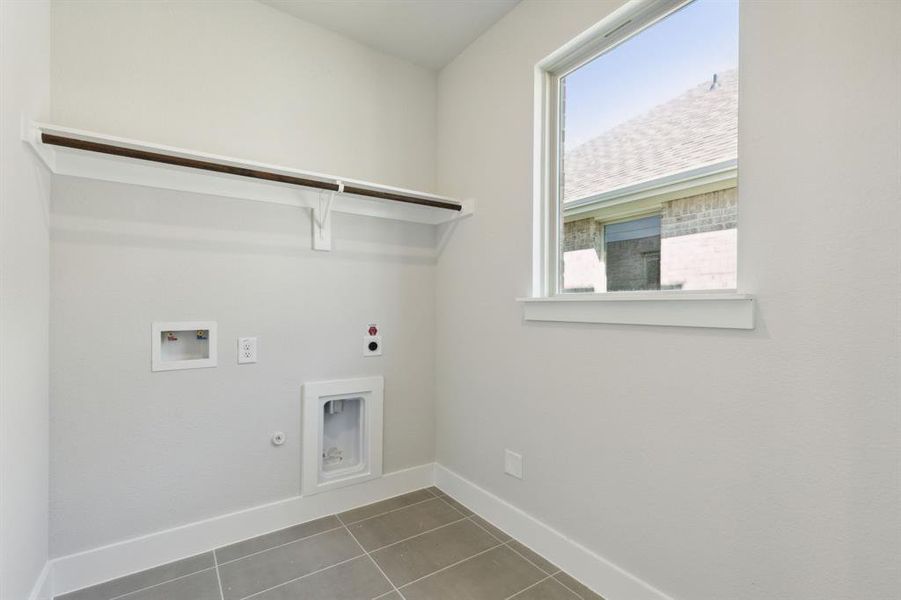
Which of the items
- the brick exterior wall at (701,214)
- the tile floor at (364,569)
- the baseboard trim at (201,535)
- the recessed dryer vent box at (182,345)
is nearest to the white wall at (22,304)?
the baseboard trim at (201,535)

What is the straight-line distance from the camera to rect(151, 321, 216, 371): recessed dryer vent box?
176 centimetres

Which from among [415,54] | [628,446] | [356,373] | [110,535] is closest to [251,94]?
[415,54]

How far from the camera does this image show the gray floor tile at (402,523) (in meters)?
1.97

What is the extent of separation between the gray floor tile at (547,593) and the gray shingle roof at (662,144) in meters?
1.62

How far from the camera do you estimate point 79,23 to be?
1.62 m

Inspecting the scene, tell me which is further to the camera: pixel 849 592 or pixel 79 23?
pixel 79 23

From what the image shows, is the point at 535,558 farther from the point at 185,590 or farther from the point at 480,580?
the point at 185,590

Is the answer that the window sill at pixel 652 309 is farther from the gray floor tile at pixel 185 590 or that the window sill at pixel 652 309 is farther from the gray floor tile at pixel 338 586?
the gray floor tile at pixel 185 590

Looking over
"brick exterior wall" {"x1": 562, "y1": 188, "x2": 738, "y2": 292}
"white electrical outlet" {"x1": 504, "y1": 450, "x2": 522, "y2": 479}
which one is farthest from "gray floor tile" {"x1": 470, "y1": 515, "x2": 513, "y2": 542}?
"brick exterior wall" {"x1": 562, "y1": 188, "x2": 738, "y2": 292}

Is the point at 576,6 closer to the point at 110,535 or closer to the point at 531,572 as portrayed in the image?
the point at 531,572

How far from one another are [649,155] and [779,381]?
912 millimetres

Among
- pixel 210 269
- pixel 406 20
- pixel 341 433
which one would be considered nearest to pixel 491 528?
pixel 341 433

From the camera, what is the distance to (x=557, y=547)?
5.80 ft

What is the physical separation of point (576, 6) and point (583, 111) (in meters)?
0.41
